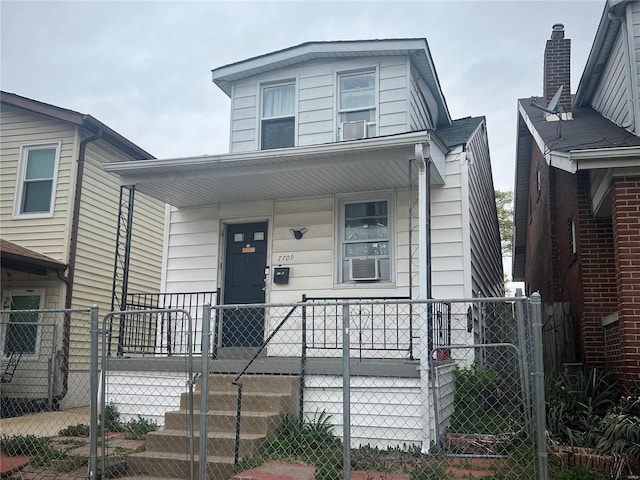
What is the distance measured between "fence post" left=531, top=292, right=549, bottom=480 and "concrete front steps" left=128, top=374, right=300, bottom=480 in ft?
9.51

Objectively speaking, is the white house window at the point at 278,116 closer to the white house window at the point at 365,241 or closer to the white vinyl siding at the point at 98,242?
the white house window at the point at 365,241

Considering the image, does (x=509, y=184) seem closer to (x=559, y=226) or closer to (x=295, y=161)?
(x=559, y=226)

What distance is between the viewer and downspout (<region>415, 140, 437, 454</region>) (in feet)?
20.9

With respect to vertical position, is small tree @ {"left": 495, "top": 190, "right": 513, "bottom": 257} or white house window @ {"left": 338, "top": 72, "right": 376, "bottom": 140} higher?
small tree @ {"left": 495, "top": 190, "right": 513, "bottom": 257}

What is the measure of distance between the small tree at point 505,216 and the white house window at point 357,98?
26711mm

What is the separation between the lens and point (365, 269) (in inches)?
349

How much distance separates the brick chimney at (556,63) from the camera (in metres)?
10.5

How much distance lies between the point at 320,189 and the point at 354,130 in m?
1.18

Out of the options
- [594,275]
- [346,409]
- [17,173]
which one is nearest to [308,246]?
[594,275]

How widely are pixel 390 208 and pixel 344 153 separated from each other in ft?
5.53

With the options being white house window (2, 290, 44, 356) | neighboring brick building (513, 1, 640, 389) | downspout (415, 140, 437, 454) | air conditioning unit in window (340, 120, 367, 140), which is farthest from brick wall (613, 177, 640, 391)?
white house window (2, 290, 44, 356)

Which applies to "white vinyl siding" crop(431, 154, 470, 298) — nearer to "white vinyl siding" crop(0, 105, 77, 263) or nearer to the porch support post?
the porch support post

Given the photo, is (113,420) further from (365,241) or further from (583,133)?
(583,133)

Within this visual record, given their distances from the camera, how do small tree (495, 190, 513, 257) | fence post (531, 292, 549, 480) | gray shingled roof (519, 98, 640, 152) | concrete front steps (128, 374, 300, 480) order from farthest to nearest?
small tree (495, 190, 513, 257), gray shingled roof (519, 98, 640, 152), concrete front steps (128, 374, 300, 480), fence post (531, 292, 549, 480)
